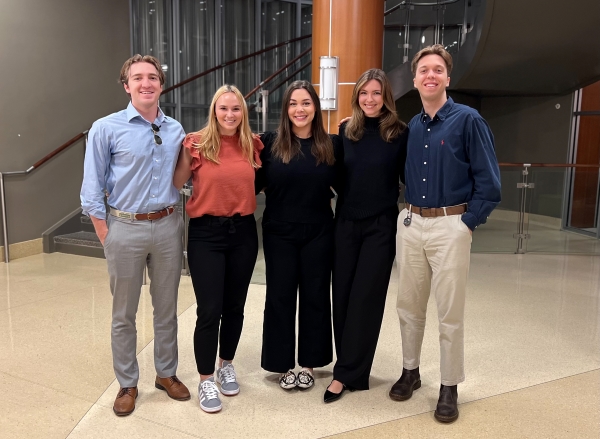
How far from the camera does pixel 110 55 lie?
750 centimetres

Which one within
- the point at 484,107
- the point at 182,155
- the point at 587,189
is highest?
the point at 484,107

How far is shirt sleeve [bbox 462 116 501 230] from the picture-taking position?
272 cm

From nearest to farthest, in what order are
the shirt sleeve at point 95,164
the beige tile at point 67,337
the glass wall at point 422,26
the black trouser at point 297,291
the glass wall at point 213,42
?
1. the shirt sleeve at point 95,164
2. the black trouser at point 297,291
3. the beige tile at point 67,337
4. the glass wall at point 422,26
5. the glass wall at point 213,42

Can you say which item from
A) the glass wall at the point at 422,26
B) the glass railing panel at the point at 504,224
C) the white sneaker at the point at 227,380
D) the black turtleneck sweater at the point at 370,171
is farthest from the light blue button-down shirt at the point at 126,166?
the glass wall at the point at 422,26

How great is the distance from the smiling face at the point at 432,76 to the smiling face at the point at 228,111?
3.08ft

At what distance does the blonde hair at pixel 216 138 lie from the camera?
2816 mm

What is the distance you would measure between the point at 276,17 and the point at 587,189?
20.2ft

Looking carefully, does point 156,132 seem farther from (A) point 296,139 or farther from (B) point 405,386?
(B) point 405,386

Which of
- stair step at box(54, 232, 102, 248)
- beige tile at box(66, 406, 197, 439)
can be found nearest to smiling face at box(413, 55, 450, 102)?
beige tile at box(66, 406, 197, 439)

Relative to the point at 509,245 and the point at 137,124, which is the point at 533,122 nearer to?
the point at 509,245

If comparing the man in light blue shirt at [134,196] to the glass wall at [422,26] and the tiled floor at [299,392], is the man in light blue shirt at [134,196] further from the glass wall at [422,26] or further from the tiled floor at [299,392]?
the glass wall at [422,26]

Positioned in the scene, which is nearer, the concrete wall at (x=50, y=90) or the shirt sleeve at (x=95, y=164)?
the shirt sleeve at (x=95, y=164)

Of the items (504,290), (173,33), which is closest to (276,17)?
(173,33)

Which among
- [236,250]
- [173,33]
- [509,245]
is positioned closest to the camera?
[236,250]
